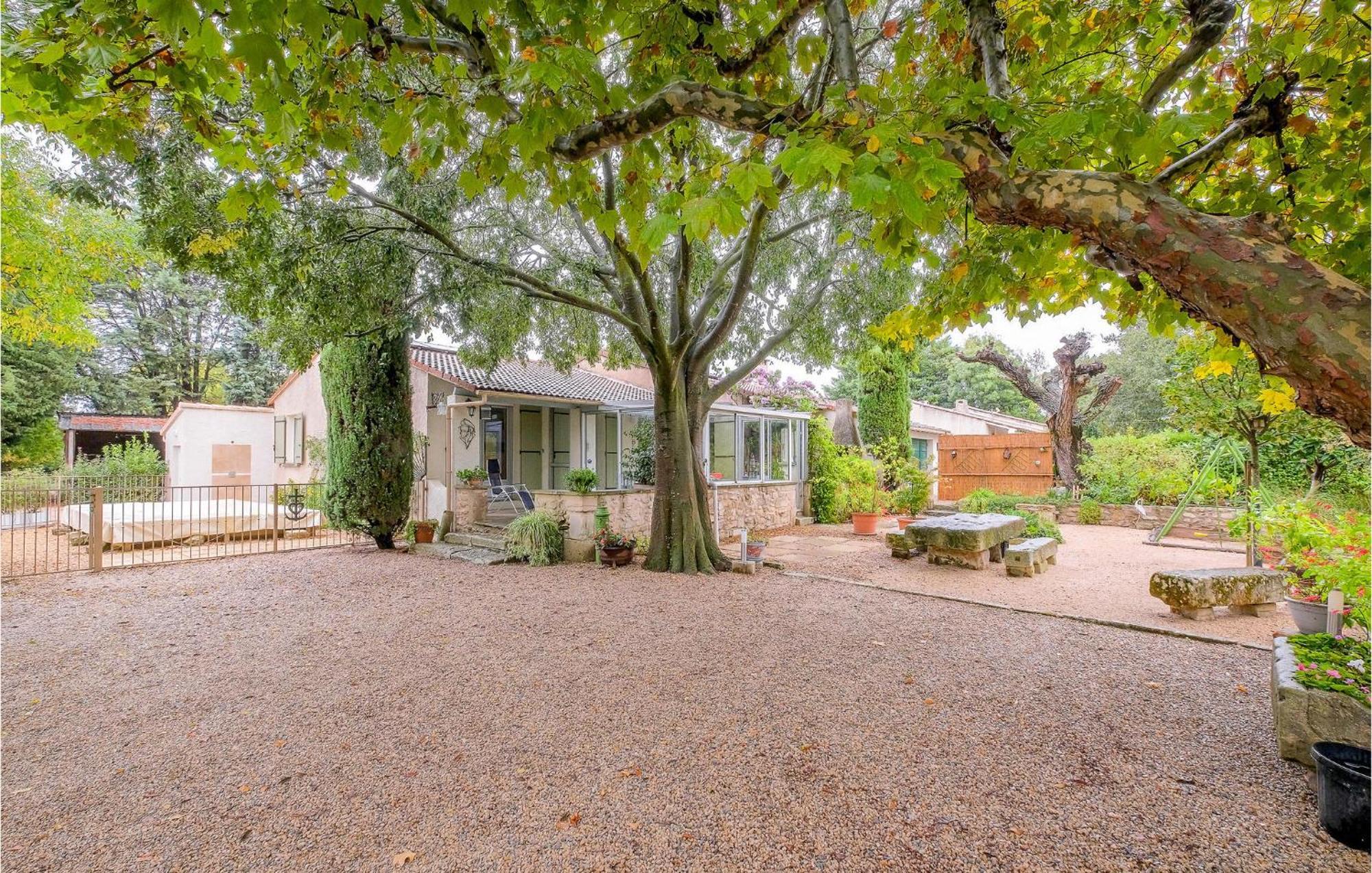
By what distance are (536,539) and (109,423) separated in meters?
19.6

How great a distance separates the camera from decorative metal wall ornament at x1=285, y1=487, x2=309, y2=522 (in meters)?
10.7

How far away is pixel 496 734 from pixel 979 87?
3.93m

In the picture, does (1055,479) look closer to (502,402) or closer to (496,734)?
(502,402)

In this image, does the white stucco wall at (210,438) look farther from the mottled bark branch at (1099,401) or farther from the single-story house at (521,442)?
the mottled bark branch at (1099,401)

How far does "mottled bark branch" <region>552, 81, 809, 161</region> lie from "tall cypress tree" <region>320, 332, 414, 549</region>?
723 centimetres

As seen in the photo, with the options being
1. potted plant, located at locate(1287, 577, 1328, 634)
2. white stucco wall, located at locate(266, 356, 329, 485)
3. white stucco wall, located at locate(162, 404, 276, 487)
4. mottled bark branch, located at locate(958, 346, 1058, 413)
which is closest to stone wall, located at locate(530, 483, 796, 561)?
mottled bark branch, located at locate(958, 346, 1058, 413)

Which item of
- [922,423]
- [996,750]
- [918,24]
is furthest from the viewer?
[922,423]

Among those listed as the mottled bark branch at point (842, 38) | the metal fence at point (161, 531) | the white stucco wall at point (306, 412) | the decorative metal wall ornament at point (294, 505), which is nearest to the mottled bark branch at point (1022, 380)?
the mottled bark branch at point (842, 38)

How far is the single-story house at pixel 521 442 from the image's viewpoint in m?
10.7

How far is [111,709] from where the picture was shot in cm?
362

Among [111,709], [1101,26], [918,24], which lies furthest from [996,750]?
[111,709]

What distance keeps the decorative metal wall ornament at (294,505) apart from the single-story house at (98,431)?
39.0 ft

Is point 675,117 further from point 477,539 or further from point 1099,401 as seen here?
point 1099,401

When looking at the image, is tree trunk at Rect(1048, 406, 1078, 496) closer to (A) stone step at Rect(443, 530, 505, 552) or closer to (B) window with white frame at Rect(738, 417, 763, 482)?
(B) window with white frame at Rect(738, 417, 763, 482)
